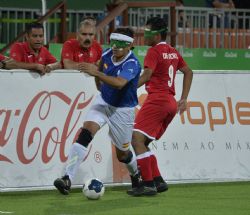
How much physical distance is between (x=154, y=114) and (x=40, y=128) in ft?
4.78

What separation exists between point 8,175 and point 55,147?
72 centimetres

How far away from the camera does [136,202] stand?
1054 cm

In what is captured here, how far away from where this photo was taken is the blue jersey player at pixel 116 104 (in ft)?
34.7

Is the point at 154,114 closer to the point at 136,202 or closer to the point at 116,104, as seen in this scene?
the point at 116,104

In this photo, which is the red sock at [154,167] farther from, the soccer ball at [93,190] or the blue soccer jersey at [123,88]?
the soccer ball at [93,190]

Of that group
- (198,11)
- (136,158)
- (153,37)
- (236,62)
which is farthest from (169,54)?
(198,11)

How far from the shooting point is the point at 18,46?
39.7 feet

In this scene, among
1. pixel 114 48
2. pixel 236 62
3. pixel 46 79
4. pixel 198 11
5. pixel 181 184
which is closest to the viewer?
pixel 114 48

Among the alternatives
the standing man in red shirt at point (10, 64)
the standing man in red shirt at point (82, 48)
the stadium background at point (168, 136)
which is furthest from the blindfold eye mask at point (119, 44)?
the standing man in red shirt at point (82, 48)

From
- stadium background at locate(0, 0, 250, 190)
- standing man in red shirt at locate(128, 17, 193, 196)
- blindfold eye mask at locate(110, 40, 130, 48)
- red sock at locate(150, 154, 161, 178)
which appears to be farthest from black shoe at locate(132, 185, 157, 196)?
blindfold eye mask at locate(110, 40, 130, 48)

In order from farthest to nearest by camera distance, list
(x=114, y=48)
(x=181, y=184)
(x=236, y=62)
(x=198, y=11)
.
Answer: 1. (x=198, y=11)
2. (x=236, y=62)
3. (x=181, y=184)
4. (x=114, y=48)

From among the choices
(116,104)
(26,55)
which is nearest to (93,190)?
(116,104)

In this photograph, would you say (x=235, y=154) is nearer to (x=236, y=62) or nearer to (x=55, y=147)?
(x=55, y=147)

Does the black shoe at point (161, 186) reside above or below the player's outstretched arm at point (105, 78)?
below
